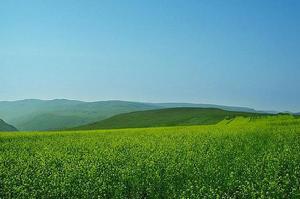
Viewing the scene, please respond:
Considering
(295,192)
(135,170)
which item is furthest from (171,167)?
(295,192)

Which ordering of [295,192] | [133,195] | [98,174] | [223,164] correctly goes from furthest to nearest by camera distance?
[223,164]
[98,174]
[133,195]
[295,192]

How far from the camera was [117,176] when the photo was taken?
1608 centimetres

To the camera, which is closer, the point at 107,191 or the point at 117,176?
the point at 107,191

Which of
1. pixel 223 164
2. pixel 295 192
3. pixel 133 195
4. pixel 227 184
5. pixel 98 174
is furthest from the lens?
pixel 223 164

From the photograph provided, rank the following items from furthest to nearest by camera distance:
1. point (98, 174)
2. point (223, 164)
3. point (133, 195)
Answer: point (223, 164) < point (98, 174) < point (133, 195)

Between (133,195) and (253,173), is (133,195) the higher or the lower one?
the lower one

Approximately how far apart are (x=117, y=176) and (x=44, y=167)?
433 cm

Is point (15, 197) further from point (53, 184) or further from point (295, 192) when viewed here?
point (295, 192)

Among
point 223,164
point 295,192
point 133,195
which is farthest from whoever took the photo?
point 223,164

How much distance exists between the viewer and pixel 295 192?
38.7 ft

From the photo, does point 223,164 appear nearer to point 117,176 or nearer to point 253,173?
point 253,173

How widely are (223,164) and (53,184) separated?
7350 millimetres

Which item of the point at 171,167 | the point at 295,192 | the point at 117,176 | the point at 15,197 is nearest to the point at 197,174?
the point at 171,167

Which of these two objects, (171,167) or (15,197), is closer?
(15,197)
